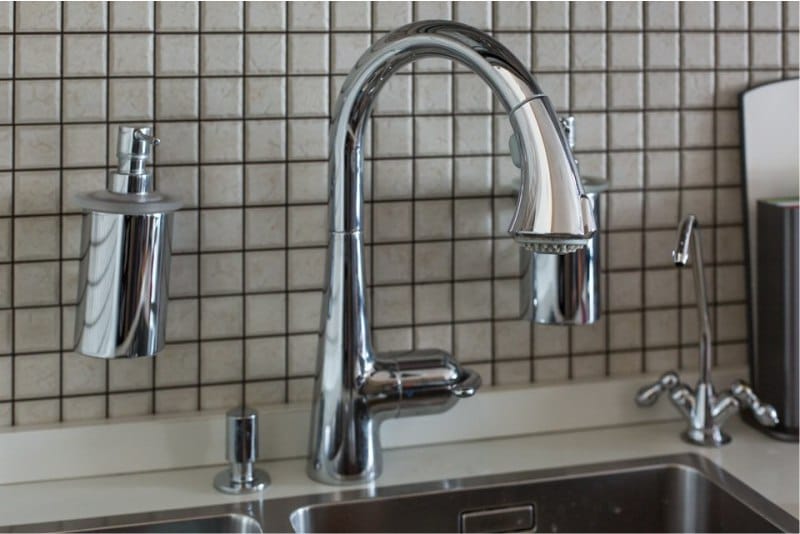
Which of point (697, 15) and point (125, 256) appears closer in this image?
point (125, 256)

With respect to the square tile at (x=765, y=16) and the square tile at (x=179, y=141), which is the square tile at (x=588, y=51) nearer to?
the square tile at (x=765, y=16)

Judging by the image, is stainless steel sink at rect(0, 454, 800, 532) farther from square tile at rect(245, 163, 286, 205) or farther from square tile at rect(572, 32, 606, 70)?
square tile at rect(572, 32, 606, 70)

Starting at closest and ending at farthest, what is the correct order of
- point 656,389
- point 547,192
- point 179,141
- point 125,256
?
point 547,192 → point 125,256 → point 179,141 → point 656,389

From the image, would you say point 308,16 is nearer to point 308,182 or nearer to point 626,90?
point 308,182

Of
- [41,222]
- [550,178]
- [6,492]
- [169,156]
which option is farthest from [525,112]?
[6,492]

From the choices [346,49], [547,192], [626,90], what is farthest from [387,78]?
[626,90]

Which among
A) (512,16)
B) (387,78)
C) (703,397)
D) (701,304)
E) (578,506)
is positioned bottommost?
(578,506)

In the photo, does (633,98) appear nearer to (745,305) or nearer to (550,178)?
(745,305)

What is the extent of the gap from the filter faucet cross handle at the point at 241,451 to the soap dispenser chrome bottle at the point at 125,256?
11 centimetres

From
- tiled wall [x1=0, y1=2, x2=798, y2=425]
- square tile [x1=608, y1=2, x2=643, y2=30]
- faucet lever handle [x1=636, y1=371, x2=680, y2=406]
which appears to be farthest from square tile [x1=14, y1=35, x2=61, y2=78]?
faucet lever handle [x1=636, y1=371, x2=680, y2=406]

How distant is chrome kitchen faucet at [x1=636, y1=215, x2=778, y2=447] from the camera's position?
1.06 m

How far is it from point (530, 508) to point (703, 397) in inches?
9.7

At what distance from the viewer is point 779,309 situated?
3.51 feet

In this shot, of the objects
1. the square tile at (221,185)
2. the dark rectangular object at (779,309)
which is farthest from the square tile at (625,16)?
the square tile at (221,185)
